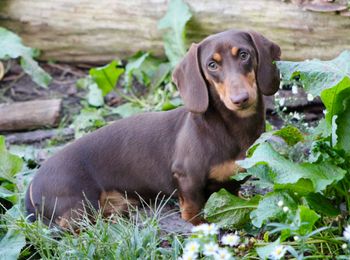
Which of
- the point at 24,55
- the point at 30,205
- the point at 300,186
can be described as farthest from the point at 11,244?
the point at 24,55

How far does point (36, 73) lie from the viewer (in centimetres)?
641

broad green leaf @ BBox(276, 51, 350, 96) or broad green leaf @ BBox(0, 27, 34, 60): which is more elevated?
broad green leaf @ BBox(276, 51, 350, 96)

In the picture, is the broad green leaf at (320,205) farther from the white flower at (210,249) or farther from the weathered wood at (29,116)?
the weathered wood at (29,116)

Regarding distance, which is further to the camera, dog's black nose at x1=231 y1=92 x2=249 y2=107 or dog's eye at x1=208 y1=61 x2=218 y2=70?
dog's eye at x1=208 y1=61 x2=218 y2=70

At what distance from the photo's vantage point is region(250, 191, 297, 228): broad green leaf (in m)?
3.79

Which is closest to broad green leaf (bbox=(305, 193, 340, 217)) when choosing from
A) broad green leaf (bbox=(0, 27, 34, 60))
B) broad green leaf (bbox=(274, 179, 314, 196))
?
broad green leaf (bbox=(274, 179, 314, 196))

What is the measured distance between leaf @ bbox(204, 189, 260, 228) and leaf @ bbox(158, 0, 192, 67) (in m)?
2.42

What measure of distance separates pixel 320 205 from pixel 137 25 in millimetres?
3275

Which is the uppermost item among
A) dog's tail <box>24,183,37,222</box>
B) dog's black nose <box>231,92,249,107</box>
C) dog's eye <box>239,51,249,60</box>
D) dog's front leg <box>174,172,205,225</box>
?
dog's eye <box>239,51,249,60</box>

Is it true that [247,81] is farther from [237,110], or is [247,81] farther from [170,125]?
[170,125]

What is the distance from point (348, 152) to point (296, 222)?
620 mm

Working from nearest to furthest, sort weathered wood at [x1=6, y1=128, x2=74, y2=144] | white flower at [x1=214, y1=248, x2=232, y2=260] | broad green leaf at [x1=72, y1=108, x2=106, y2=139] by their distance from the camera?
white flower at [x1=214, y1=248, x2=232, y2=260], broad green leaf at [x1=72, y1=108, x2=106, y2=139], weathered wood at [x1=6, y1=128, x2=74, y2=144]

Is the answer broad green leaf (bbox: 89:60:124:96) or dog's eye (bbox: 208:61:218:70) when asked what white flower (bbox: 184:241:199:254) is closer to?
dog's eye (bbox: 208:61:218:70)

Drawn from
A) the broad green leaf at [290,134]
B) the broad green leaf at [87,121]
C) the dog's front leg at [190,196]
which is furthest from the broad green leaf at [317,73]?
the broad green leaf at [87,121]
